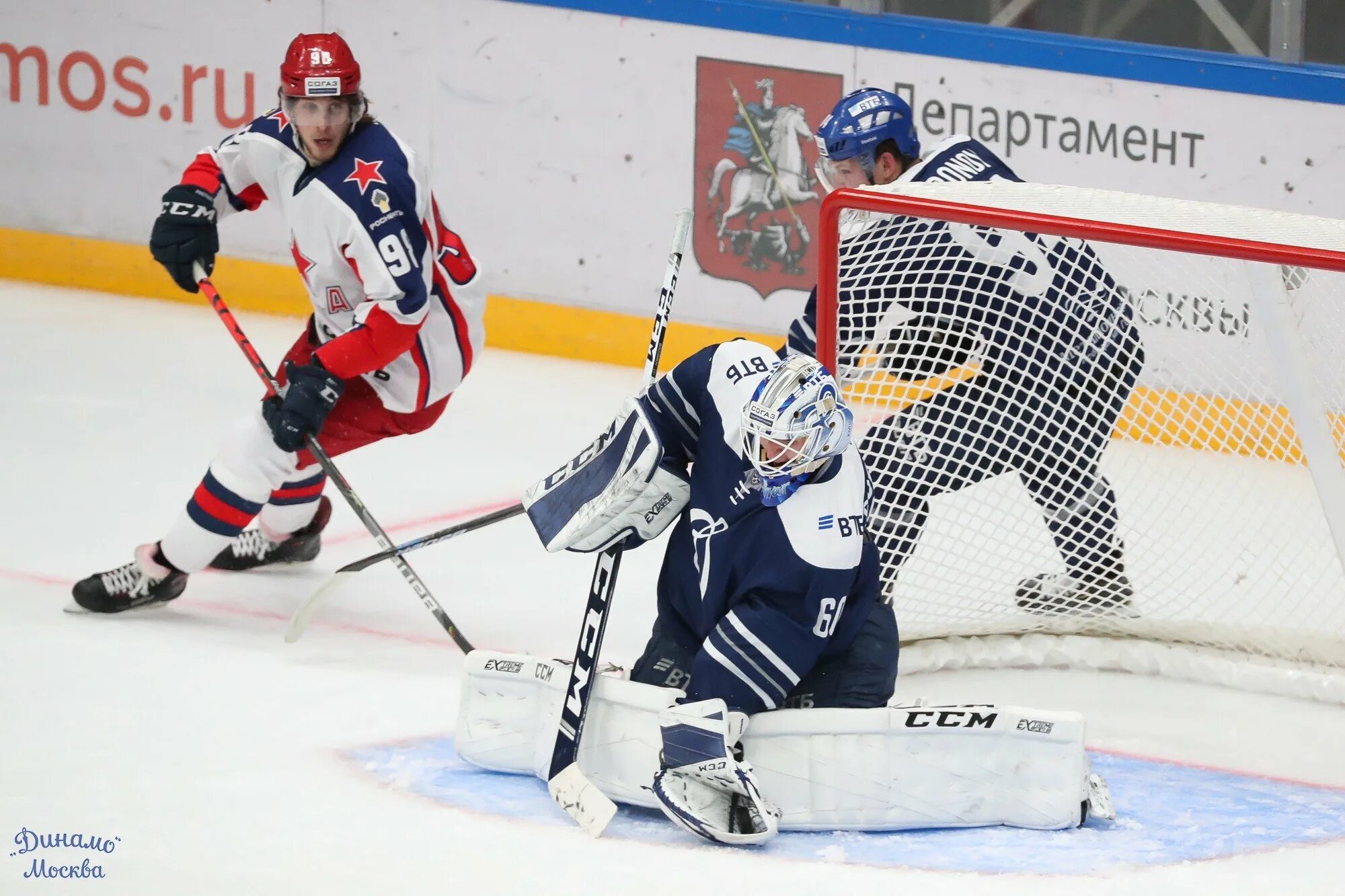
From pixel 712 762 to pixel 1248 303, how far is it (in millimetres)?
1993

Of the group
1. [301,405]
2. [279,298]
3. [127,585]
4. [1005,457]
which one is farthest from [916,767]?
[279,298]

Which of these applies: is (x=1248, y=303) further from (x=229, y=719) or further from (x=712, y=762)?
(x=229, y=719)

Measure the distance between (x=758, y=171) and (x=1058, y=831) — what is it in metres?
3.15

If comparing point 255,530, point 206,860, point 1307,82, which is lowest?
point 206,860

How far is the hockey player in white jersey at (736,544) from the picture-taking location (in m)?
2.75

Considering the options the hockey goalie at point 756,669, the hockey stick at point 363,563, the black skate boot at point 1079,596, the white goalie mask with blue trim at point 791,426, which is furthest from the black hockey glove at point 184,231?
the black skate boot at point 1079,596

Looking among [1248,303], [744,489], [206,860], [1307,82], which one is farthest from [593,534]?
[1307,82]

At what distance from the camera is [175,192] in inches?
154

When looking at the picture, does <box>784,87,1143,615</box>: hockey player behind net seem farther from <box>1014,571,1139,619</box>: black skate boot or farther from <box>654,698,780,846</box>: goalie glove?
<box>654,698,780,846</box>: goalie glove

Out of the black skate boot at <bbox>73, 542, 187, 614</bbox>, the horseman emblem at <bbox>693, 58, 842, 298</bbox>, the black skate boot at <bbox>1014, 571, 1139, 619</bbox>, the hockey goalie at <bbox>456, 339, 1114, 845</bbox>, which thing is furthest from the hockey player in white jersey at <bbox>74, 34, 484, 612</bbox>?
the horseman emblem at <bbox>693, 58, 842, 298</bbox>

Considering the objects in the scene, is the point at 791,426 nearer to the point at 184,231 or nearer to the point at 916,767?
the point at 916,767

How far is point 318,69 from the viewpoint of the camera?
11.8 feet

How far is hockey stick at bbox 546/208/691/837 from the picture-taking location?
287 centimetres

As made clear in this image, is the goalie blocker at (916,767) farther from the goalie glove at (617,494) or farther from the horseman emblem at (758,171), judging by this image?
the horseman emblem at (758,171)
